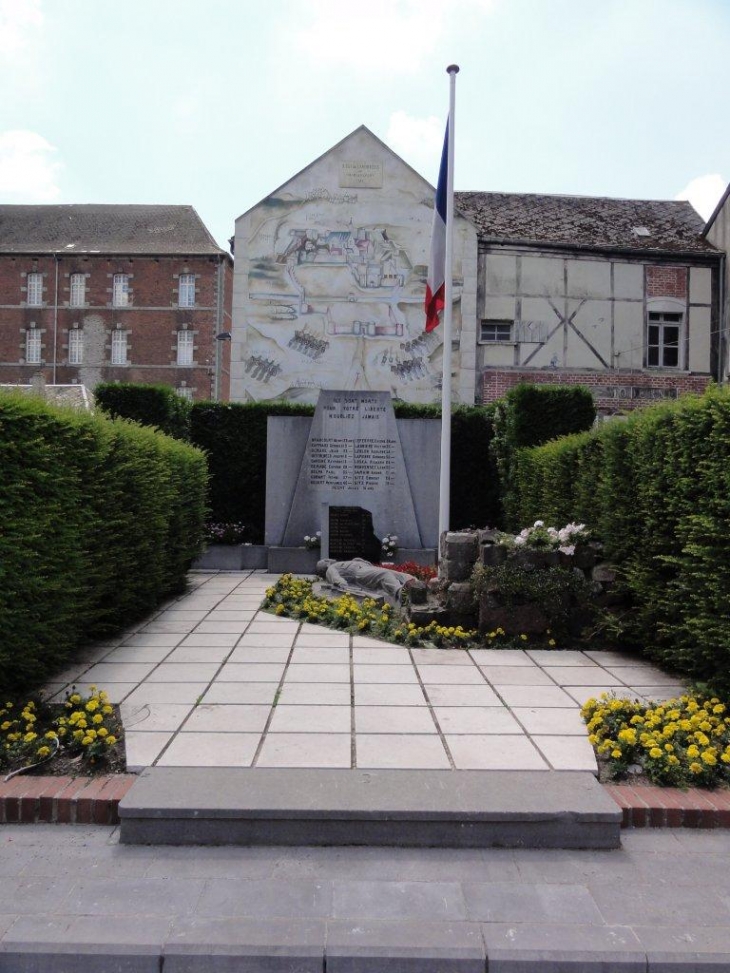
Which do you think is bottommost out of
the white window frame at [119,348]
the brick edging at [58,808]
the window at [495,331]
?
the brick edging at [58,808]

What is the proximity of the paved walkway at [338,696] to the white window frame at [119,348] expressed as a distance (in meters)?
32.1

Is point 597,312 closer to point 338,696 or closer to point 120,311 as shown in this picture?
point 338,696

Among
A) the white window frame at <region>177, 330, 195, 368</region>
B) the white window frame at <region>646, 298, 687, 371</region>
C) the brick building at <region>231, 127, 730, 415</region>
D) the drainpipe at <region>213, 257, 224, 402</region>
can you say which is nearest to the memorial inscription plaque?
the brick building at <region>231, 127, 730, 415</region>

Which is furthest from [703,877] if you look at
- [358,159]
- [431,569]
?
[358,159]

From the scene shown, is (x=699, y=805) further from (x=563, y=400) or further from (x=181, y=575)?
(x=563, y=400)

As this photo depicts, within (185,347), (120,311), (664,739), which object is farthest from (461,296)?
(120,311)

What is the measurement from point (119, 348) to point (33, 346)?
4.59 m

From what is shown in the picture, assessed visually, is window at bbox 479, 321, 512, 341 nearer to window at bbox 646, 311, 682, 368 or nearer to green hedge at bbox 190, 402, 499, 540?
window at bbox 646, 311, 682, 368

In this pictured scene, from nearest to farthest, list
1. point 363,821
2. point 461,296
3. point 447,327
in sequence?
point 363,821 < point 447,327 < point 461,296

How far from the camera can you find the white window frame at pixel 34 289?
3694 cm

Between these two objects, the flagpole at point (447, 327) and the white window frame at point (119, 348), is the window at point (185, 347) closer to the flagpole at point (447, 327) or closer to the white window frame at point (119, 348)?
the white window frame at point (119, 348)

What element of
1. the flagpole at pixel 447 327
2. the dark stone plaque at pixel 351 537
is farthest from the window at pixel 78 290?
the flagpole at pixel 447 327

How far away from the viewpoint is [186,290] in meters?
36.2

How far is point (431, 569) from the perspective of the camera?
9188 mm
